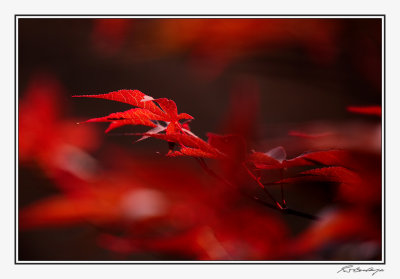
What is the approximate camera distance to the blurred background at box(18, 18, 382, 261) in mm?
618

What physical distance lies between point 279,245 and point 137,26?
25.1 inches

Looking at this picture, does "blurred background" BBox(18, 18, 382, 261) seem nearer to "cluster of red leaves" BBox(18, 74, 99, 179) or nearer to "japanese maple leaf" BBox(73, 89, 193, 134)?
"cluster of red leaves" BBox(18, 74, 99, 179)

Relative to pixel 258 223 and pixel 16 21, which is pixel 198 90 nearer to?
pixel 258 223

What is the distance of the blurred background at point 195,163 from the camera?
0.62 metres

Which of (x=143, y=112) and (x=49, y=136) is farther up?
(x=49, y=136)

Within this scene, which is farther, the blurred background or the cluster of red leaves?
the cluster of red leaves

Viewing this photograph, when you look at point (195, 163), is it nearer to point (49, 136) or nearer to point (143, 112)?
point (49, 136)

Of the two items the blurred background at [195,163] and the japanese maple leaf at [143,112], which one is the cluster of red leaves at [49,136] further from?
the japanese maple leaf at [143,112]

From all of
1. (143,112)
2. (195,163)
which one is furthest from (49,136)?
(143,112)

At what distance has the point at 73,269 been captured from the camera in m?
0.59

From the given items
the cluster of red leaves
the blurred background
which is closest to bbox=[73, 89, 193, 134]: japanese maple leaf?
the blurred background

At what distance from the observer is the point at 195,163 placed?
2.89 ft

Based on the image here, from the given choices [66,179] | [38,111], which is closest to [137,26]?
[38,111]

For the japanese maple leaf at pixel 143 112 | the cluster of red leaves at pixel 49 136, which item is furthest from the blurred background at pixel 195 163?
the japanese maple leaf at pixel 143 112
